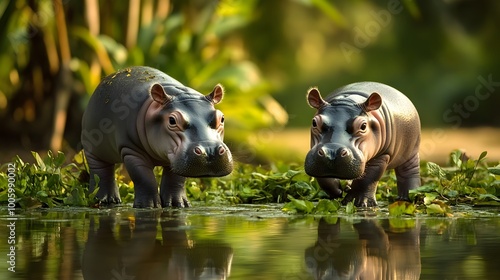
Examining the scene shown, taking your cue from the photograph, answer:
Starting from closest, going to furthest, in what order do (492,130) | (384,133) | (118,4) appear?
(384,133) < (118,4) < (492,130)

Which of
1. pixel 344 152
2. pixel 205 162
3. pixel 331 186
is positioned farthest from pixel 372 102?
pixel 205 162

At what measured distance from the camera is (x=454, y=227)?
5840mm

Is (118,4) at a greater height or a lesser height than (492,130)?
greater

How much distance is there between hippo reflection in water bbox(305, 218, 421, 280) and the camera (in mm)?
4140

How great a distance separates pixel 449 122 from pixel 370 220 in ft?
50.0

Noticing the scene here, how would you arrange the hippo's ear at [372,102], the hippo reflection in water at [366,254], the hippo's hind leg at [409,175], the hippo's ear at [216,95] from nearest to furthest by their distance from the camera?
the hippo reflection in water at [366,254] → the hippo's ear at [372,102] → the hippo's ear at [216,95] → the hippo's hind leg at [409,175]

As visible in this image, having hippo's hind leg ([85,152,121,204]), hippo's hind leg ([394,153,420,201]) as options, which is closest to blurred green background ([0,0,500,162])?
hippo's hind leg ([85,152,121,204])

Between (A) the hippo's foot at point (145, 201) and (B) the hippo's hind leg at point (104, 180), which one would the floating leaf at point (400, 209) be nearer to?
(A) the hippo's foot at point (145, 201)

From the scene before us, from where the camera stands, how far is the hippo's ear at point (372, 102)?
6.83 m

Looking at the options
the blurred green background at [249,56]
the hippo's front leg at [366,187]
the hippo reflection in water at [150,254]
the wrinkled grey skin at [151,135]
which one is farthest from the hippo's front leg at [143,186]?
the blurred green background at [249,56]

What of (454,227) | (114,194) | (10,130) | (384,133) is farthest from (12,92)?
(454,227)

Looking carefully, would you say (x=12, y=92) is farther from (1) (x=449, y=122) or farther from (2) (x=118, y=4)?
(1) (x=449, y=122)

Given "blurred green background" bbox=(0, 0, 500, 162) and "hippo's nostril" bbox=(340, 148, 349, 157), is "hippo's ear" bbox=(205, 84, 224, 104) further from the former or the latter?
"blurred green background" bbox=(0, 0, 500, 162)

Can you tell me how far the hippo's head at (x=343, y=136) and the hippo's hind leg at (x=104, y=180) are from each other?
139 centimetres
